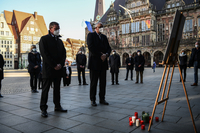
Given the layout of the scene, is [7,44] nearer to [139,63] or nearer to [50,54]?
[139,63]

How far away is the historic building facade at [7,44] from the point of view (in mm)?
53375

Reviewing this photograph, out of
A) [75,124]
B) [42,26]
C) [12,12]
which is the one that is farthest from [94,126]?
[12,12]

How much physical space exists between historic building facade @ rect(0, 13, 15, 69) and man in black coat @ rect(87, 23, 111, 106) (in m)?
55.3

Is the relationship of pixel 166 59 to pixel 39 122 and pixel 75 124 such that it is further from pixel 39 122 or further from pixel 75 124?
pixel 39 122

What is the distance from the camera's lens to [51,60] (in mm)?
4016

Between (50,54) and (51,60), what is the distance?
192mm

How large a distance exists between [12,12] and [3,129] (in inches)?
2673

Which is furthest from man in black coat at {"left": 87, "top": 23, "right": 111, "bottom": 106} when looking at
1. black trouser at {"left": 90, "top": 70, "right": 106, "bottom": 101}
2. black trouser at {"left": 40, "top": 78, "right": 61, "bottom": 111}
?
black trouser at {"left": 40, "top": 78, "right": 61, "bottom": 111}

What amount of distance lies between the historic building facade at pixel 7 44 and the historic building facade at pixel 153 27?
30.5 meters

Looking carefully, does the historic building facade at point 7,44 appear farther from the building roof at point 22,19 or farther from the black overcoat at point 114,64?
the black overcoat at point 114,64

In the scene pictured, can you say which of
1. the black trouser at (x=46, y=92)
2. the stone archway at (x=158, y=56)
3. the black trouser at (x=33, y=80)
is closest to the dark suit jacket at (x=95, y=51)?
the black trouser at (x=46, y=92)

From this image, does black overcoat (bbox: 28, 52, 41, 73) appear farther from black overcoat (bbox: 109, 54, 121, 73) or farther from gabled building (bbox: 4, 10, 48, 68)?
gabled building (bbox: 4, 10, 48, 68)

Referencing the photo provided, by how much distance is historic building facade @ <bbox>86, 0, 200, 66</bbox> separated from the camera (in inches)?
1460

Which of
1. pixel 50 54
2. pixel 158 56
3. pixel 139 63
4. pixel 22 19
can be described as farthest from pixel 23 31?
pixel 50 54
